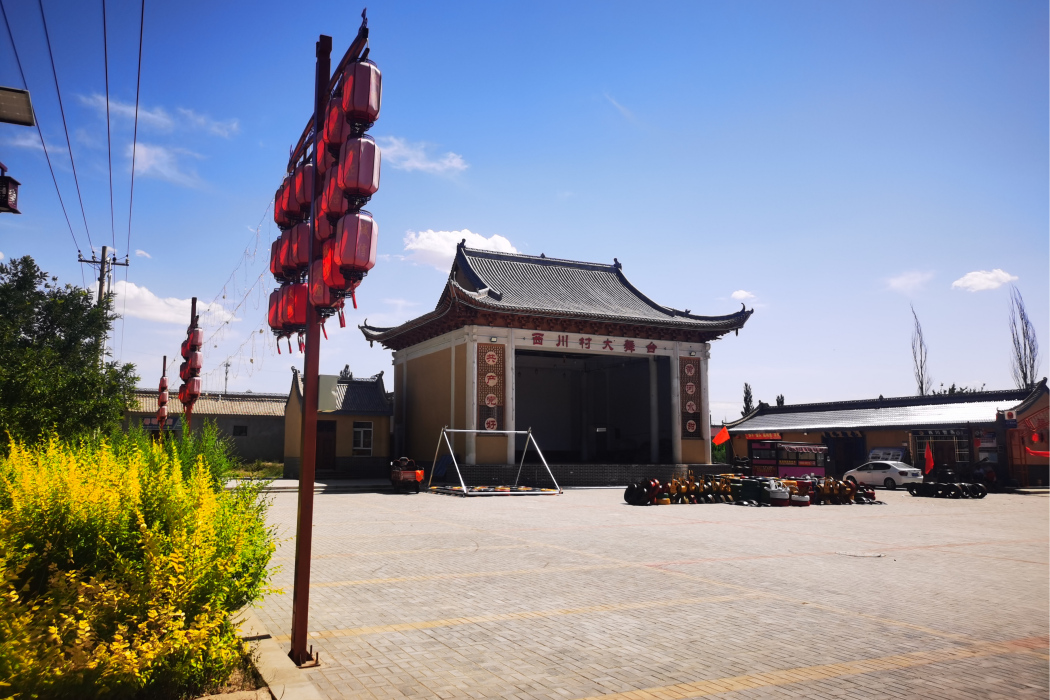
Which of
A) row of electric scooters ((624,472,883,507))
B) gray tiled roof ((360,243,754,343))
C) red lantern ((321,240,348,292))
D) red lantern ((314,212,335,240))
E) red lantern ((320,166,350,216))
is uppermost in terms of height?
gray tiled roof ((360,243,754,343))

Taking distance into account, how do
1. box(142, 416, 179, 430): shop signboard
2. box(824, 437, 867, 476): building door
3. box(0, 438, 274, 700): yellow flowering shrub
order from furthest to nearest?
box(142, 416, 179, 430): shop signboard
box(824, 437, 867, 476): building door
box(0, 438, 274, 700): yellow flowering shrub

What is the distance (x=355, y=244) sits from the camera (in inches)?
222

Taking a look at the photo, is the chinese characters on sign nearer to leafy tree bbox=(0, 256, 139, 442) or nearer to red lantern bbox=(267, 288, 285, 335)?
leafy tree bbox=(0, 256, 139, 442)

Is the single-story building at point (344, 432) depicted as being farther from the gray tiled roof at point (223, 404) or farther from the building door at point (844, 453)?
the building door at point (844, 453)

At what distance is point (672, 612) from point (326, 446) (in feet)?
83.9

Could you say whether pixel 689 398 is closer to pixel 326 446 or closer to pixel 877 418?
pixel 877 418

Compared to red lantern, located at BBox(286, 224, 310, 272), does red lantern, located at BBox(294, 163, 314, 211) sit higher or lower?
higher

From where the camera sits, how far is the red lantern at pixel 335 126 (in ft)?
18.7

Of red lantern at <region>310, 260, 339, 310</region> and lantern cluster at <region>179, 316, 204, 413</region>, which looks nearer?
red lantern at <region>310, 260, 339, 310</region>

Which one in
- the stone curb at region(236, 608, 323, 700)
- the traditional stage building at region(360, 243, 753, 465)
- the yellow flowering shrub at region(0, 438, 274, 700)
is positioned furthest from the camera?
the traditional stage building at region(360, 243, 753, 465)

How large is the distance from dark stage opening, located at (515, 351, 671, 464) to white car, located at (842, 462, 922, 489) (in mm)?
8457

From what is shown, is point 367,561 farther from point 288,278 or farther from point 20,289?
point 20,289

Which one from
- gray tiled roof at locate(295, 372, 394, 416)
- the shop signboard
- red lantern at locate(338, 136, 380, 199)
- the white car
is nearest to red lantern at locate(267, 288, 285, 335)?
red lantern at locate(338, 136, 380, 199)

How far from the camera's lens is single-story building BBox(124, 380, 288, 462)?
35.8 m
